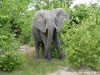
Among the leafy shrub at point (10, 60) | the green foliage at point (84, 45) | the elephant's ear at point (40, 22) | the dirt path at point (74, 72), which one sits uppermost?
the elephant's ear at point (40, 22)

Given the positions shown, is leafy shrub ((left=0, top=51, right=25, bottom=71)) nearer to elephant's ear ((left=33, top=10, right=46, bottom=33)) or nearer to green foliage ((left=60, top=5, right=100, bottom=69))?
elephant's ear ((left=33, top=10, right=46, bottom=33))

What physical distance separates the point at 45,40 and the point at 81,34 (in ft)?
7.62

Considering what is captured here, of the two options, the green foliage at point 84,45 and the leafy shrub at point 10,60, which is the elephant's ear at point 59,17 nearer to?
the green foliage at point 84,45

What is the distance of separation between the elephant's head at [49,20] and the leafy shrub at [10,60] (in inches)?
60.3

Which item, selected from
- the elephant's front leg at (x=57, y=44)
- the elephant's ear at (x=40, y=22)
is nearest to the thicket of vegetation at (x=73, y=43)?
the elephant's front leg at (x=57, y=44)

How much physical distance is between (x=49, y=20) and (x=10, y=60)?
2096 mm

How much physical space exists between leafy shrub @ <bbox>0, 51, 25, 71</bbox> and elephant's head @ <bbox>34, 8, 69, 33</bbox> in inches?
60.3

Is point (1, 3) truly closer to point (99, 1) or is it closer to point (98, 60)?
point (98, 60)

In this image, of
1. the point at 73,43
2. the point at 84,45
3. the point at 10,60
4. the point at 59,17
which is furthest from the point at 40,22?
the point at 84,45

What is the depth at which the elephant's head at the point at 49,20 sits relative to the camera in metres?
11.2

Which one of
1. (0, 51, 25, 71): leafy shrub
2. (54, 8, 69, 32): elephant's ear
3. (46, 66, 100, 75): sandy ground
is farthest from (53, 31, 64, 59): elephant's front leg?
(46, 66, 100, 75): sandy ground

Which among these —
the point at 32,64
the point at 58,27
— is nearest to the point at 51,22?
the point at 58,27

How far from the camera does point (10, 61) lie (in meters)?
10.7

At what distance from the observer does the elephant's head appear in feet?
36.8
